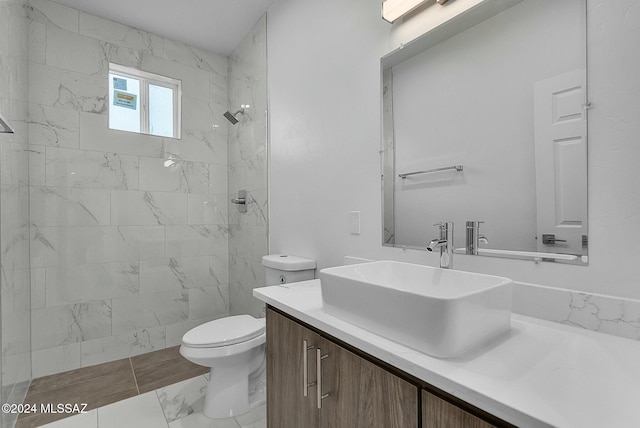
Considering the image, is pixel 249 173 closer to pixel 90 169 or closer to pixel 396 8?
pixel 90 169

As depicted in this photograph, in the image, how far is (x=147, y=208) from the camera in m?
2.52

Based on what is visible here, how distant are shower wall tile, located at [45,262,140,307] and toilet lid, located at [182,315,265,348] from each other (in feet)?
3.50

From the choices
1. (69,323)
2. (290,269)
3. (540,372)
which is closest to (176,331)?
(69,323)

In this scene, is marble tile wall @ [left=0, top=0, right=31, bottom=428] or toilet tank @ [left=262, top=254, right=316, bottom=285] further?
toilet tank @ [left=262, top=254, right=316, bottom=285]

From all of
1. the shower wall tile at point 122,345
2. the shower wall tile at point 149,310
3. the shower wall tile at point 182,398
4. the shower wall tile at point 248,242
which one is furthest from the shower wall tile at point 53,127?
the shower wall tile at point 182,398

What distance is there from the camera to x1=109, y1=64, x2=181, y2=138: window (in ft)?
8.09

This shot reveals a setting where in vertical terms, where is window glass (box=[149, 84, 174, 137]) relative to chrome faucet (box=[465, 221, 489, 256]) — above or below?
above

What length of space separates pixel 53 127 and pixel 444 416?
289cm

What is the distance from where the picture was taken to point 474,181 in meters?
1.09

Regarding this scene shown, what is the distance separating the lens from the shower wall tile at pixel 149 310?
239 centimetres

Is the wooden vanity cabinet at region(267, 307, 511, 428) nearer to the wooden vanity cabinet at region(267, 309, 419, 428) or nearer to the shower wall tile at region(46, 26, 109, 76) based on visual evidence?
the wooden vanity cabinet at region(267, 309, 419, 428)

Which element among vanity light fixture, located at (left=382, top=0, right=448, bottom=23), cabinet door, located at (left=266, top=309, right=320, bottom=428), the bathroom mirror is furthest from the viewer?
vanity light fixture, located at (left=382, top=0, right=448, bottom=23)

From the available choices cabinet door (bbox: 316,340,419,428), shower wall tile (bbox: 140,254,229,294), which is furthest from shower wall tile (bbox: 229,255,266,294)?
cabinet door (bbox: 316,340,419,428)

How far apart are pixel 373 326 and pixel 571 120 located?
32.5 inches
